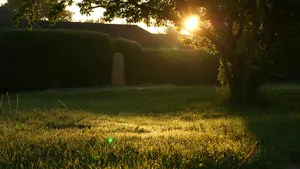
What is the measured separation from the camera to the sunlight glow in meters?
18.1

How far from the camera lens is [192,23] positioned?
18.5 meters

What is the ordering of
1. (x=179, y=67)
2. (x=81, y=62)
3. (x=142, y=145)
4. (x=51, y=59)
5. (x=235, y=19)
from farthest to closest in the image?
1. (x=179, y=67)
2. (x=81, y=62)
3. (x=51, y=59)
4. (x=235, y=19)
5. (x=142, y=145)

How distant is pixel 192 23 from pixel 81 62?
12806 millimetres

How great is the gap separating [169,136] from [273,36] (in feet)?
40.1

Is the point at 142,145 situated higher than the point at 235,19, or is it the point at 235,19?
the point at 235,19

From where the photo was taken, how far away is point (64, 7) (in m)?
18.1

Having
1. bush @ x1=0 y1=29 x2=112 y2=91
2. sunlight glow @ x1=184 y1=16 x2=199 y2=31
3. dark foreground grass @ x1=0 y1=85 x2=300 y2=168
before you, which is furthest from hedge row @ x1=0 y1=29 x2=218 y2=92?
dark foreground grass @ x1=0 y1=85 x2=300 y2=168

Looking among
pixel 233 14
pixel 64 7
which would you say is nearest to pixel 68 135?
pixel 64 7

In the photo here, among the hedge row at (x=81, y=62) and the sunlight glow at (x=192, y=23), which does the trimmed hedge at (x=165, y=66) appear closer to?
the hedge row at (x=81, y=62)

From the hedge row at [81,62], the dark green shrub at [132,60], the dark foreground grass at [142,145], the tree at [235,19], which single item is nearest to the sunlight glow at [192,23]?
the tree at [235,19]

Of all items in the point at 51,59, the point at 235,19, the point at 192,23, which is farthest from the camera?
the point at 51,59

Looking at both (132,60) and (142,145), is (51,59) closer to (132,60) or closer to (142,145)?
(132,60)

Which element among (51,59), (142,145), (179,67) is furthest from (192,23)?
(179,67)

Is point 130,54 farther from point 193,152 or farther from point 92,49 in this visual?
point 193,152
